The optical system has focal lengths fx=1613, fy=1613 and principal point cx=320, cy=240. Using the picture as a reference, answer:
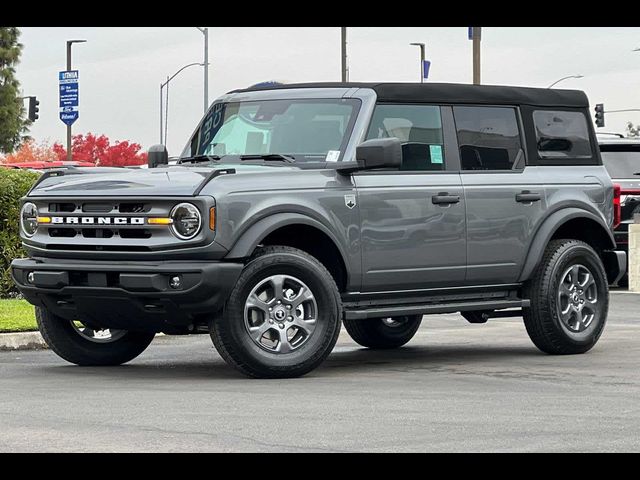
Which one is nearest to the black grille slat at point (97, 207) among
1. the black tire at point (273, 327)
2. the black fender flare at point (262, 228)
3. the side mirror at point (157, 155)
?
the black fender flare at point (262, 228)

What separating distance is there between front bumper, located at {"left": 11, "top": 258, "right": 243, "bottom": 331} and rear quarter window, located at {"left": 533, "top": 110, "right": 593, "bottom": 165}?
140 inches

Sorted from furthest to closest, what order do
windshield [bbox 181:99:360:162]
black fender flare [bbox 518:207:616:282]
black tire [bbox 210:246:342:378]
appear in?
black fender flare [bbox 518:207:616:282] < windshield [bbox 181:99:360:162] < black tire [bbox 210:246:342:378]

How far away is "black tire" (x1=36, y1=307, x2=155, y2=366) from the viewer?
1190 centimetres

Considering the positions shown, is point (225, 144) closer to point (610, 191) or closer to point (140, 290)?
point (140, 290)

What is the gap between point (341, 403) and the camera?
951cm

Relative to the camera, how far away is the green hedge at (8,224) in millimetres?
17734

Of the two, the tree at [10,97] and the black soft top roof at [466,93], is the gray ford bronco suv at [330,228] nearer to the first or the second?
the black soft top roof at [466,93]

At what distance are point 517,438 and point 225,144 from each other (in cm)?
480

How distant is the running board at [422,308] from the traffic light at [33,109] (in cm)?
5083

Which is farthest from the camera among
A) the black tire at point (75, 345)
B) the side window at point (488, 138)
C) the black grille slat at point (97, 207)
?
A: the side window at point (488, 138)

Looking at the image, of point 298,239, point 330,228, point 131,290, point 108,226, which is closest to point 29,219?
point 108,226

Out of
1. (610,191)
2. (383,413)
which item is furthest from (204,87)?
(383,413)

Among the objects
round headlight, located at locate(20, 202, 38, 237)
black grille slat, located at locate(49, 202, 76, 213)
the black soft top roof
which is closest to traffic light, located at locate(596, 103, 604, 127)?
the black soft top roof

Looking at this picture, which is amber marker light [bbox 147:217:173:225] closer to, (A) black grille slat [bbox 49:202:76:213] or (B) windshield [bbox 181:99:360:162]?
(A) black grille slat [bbox 49:202:76:213]
